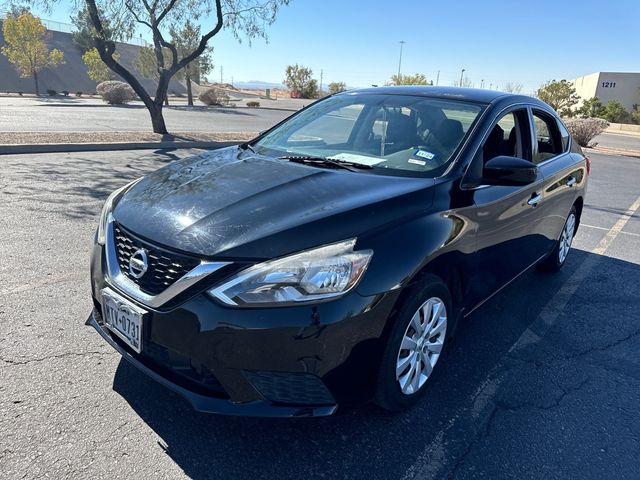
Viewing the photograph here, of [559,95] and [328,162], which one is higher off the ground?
[559,95]

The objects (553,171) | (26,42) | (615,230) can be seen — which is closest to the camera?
(553,171)

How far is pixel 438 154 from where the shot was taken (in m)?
3.01

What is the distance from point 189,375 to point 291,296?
1.97 ft

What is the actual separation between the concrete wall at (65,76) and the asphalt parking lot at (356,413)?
188ft

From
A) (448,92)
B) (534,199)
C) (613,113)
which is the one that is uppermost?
(613,113)

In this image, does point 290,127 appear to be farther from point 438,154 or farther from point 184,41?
point 184,41

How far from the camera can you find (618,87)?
202 ft

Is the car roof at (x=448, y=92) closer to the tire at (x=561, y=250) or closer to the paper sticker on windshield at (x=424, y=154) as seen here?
the paper sticker on windshield at (x=424, y=154)

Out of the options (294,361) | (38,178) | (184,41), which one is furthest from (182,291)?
(184,41)

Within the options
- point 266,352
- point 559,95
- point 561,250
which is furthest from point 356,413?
point 559,95

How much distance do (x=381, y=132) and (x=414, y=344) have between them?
5.42 ft

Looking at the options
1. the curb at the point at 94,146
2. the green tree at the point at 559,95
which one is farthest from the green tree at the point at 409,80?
the curb at the point at 94,146

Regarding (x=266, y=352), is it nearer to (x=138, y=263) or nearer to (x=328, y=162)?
(x=138, y=263)

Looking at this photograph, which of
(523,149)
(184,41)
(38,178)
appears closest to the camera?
(523,149)
